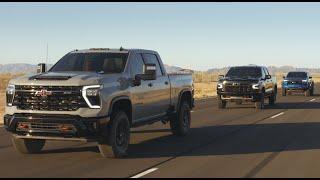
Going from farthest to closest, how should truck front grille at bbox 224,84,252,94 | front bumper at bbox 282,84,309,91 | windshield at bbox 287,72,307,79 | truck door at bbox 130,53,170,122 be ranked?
windshield at bbox 287,72,307,79, front bumper at bbox 282,84,309,91, truck front grille at bbox 224,84,252,94, truck door at bbox 130,53,170,122

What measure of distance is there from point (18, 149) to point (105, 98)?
2.42m

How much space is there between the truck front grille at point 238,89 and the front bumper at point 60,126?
16170 mm

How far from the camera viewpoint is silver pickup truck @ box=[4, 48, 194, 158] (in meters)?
10.2

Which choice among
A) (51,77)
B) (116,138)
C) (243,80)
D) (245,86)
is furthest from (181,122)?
(243,80)

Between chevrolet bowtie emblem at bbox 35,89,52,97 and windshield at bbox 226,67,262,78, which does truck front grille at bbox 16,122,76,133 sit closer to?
chevrolet bowtie emblem at bbox 35,89,52,97

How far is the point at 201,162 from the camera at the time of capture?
34.4ft

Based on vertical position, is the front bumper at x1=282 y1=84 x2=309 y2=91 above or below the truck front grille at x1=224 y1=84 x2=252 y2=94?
below

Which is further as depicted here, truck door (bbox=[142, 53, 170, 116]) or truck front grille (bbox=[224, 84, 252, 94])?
truck front grille (bbox=[224, 84, 252, 94])

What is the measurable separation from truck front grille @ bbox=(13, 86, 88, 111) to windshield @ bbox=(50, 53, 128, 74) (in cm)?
147

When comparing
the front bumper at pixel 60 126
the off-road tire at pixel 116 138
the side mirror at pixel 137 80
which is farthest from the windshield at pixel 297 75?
the front bumper at pixel 60 126

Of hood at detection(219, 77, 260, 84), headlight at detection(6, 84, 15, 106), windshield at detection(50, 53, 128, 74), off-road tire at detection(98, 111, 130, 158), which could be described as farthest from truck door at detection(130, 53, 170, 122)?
hood at detection(219, 77, 260, 84)

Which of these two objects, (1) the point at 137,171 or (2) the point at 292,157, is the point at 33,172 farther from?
(2) the point at 292,157

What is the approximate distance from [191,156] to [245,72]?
54.3 feet

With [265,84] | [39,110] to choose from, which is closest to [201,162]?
[39,110]
